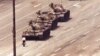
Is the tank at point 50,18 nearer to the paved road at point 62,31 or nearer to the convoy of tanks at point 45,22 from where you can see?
the convoy of tanks at point 45,22

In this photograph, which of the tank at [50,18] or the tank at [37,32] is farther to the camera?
the tank at [50,18]

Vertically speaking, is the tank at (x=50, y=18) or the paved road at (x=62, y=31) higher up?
the tank at (x=50, y=18)

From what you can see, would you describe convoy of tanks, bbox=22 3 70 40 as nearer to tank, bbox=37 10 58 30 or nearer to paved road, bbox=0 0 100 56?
tank, bbox=37 10 58 30

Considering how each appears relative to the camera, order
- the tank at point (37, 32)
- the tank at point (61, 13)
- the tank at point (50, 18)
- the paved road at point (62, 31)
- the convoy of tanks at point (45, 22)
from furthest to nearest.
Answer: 1. the tank at point (61, 13)
2. the tank at point (50, 18)
3. the convoy of tanks at point (45, 22)
4. the tank at point (37, 32)
5. the paved road at point (62, 31)

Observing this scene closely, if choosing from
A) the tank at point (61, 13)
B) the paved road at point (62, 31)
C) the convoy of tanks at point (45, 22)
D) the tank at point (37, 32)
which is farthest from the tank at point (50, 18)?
the tank at point (37, 32)

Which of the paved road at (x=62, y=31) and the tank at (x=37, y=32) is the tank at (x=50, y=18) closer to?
the paved road at (x=62, y=31)

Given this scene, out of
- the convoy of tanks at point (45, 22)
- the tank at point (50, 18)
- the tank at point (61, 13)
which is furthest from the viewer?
the tank at point (61, 13)
